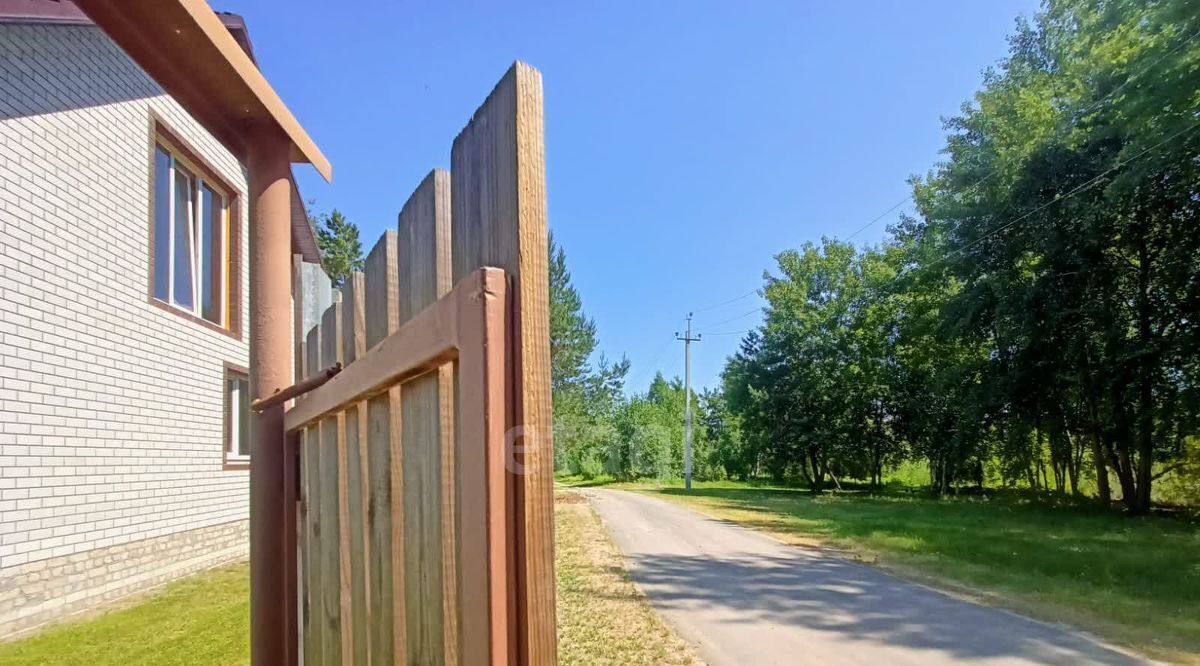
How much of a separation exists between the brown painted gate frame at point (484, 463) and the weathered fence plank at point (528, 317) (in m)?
0.01

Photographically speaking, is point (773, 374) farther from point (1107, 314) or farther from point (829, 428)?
point (1107, 314)

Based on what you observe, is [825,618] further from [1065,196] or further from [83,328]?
[1065,196]

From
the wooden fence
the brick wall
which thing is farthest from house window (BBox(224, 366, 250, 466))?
the wooden fence

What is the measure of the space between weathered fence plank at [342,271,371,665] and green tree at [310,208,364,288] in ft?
80.2

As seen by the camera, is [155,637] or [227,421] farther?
[227,421]

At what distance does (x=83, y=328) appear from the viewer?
20.5ft

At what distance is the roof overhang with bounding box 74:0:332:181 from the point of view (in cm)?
151

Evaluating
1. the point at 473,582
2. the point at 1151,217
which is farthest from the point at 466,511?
the point at 1151,217

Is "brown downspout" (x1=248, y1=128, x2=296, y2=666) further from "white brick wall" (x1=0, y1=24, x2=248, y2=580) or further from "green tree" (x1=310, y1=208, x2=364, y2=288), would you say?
"green tree" (x1=310, y1=208, x2=364, y2=288)

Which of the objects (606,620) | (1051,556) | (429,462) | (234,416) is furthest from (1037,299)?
(429,462)

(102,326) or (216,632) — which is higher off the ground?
(102,326)

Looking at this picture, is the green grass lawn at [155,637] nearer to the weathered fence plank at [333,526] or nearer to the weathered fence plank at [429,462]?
the weathered fence plank at [333,526]

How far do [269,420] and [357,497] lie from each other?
2.50 ft

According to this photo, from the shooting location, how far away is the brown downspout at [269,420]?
2.00 meters
